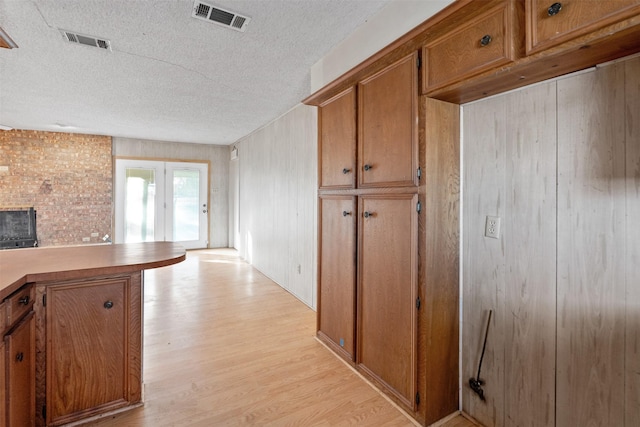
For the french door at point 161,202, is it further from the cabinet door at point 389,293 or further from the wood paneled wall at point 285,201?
the cabinet door at point 389,293

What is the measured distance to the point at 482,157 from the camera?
1.67 meters

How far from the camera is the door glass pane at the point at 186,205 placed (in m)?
6.70

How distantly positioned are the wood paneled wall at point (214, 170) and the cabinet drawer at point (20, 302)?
5.65 m

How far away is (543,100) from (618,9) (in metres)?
0.50

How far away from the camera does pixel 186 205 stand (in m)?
6.81

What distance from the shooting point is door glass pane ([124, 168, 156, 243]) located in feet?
20.6

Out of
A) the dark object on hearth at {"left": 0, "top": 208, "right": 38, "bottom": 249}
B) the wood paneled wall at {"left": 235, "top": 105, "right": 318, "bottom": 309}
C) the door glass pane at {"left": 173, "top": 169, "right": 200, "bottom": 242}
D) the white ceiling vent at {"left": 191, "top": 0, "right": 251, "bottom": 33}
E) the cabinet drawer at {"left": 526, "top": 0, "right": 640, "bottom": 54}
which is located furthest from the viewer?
the door glass pane at {"left": 173, "top": 169, "right": 200, "bottom": 242}

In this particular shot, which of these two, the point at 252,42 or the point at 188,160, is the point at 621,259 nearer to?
the point at 252,42

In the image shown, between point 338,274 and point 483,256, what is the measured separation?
1.07 meters

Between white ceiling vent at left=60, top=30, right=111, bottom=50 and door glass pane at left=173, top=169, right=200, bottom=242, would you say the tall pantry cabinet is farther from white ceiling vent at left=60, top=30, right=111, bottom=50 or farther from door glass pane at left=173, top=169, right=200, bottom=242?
door glass pane at left=173, top=169, right=200, bottom=242

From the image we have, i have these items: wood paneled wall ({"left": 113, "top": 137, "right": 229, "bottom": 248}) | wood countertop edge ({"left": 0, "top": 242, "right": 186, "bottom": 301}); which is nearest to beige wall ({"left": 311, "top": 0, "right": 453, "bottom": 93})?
wood countertop edge ({"left": 0, "top": 242, "right": 186, "bottom": 301})

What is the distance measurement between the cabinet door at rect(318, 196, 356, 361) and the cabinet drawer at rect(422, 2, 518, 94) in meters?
0.98

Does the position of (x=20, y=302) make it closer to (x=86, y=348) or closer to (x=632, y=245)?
(x=86, y=348)

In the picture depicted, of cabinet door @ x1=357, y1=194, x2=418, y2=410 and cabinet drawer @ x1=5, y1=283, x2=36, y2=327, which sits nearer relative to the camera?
cabinet drawer @ x1=5, y1=283, x2=36, y2=327
